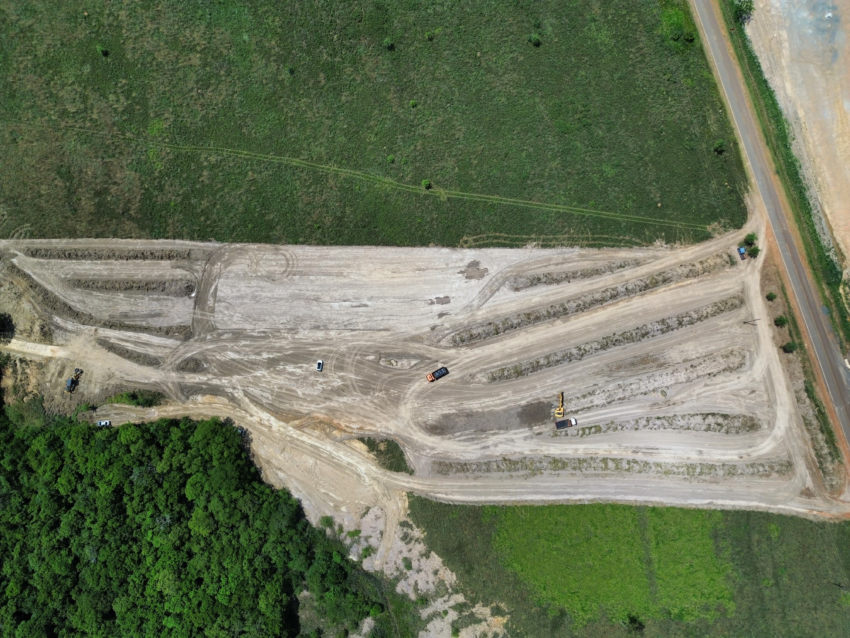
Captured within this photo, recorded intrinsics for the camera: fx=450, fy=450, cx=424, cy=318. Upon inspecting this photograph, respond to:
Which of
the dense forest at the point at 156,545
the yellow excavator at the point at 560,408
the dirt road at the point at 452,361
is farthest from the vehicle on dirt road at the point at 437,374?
the dense forest at the point at 156,545

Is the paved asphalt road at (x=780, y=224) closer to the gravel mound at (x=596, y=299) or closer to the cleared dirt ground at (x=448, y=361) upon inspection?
the cleared dirt ground at (x=448, y=361)

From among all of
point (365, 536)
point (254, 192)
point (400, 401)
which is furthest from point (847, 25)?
point (365, 536)

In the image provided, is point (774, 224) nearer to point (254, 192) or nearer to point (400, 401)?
point (400, 401)

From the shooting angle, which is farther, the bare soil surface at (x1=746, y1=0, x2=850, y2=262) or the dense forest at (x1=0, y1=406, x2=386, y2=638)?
the bare soil surface at (x1=746, y1=0, x2=850, y2=262)

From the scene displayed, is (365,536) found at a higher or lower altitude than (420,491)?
lower

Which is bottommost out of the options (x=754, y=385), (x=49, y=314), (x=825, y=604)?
(x=825, y=604)

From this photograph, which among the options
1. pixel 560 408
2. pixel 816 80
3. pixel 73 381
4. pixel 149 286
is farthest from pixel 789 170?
pixel 73 381

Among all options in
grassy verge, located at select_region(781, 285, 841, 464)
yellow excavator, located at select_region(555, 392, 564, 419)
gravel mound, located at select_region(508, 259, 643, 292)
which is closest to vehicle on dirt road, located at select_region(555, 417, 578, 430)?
yellow excavator, located at select_region(555, 392, 564, 419)

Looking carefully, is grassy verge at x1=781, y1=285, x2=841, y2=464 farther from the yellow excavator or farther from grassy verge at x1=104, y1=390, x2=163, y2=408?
grassy verge at x1=104, y1=390, x2=163, y2=408
